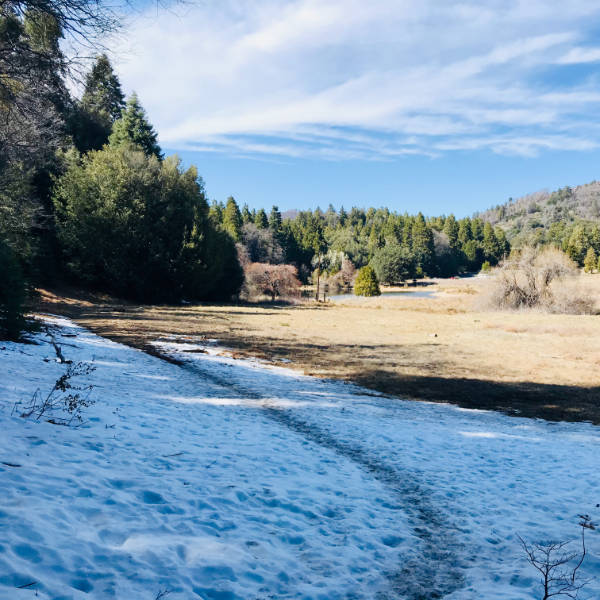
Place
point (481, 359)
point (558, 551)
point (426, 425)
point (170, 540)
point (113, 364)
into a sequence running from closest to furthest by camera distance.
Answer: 1. point (170, 540)
2. point (558, 551)
3. point (426, 425)
4. point (113, 364)
5. point (481, 359)

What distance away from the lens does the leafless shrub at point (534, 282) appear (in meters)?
45.2

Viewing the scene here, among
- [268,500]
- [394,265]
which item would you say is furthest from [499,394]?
[394,265]

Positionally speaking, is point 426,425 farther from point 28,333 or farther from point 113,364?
point 28,333

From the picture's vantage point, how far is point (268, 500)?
18.2 feet

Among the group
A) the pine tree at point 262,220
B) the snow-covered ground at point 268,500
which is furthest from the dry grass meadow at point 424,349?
the pine tree at point 262,220

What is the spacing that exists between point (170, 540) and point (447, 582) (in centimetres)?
267

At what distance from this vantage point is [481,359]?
2102 cm

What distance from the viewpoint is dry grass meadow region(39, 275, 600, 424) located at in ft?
48.5

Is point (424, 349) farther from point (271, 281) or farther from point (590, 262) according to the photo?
point (590, 262)

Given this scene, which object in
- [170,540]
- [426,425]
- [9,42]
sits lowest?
[426,425]

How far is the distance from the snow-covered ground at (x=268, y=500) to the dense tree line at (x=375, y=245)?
68.9 meters

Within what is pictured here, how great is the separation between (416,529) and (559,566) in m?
1.49

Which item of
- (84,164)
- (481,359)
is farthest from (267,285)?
(481,359)

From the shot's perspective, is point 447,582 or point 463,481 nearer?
point 447,582
